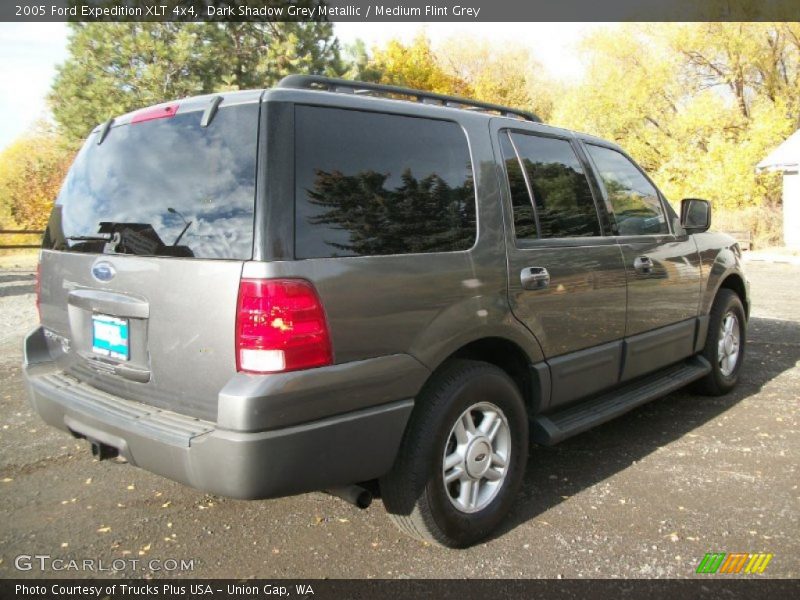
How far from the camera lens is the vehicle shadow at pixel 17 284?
11609 mm

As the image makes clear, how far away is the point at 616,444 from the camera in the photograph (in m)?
4.14

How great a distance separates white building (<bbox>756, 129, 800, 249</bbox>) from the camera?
2005 centimetres

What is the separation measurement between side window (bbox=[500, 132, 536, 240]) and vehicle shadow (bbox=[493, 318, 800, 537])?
1.36 m

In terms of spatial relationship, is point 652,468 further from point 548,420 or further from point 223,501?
point 223,501

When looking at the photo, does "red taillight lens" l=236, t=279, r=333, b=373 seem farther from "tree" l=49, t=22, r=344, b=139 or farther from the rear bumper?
"tree" l=49, t=22, r=344, b=139

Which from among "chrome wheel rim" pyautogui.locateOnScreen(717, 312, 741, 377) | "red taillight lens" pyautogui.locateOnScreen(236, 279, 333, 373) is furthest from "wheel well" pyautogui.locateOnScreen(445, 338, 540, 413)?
"chrome wheel rim" pyautogui.locateOnScreen(717, 312, 741, 377)

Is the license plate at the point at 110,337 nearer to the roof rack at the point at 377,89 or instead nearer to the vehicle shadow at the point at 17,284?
the roof rack at the point at 377,89

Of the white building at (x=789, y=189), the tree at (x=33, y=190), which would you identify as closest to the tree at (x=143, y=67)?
the tree at (x=33, y=190)

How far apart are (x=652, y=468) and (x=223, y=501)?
240 cm

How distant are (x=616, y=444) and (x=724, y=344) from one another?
60.4 inches

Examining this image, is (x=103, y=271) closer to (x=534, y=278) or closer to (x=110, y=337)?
(x=110, y=337)

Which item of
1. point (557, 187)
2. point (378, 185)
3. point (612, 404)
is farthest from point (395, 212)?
point (612, 404)

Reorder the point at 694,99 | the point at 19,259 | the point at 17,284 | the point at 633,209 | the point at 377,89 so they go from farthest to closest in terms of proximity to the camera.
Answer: the point at 694,99, the point at 19,259, the point at 17,284, the point at 633,209, the point at 377,89

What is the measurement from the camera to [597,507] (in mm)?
3254
